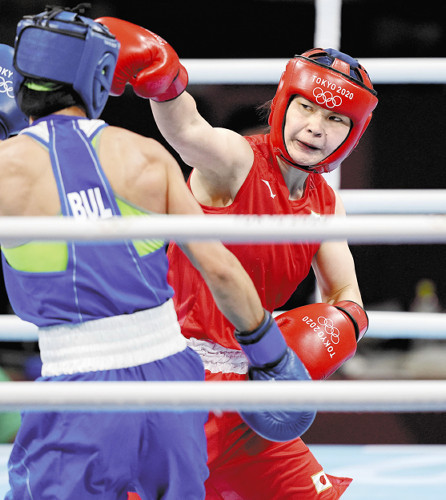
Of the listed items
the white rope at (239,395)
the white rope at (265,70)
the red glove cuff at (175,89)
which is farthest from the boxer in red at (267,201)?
the white rope at (239,395)

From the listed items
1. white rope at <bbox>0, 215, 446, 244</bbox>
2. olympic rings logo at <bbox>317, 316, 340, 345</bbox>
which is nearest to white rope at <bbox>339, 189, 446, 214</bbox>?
olympic rings logo at <bbox>317, 316, 340, 345</bbox>

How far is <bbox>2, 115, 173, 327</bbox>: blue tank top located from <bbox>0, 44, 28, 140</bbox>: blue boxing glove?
459 mm

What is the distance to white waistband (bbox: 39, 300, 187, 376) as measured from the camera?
1333 millimetres

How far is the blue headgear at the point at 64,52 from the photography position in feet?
4.42

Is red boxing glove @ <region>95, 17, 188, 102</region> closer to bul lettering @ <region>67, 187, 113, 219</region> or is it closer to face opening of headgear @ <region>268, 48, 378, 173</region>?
face opening of headgear @ <region>268, 48, 378, 173</region>

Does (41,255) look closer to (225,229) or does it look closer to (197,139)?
(225,229)

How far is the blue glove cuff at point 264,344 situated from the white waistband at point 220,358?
359mm

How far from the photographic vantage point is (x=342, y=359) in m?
1.79

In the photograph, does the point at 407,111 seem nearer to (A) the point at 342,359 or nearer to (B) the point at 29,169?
(A) the point at 342,359

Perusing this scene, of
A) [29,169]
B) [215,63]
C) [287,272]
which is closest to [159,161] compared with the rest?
[29,169]

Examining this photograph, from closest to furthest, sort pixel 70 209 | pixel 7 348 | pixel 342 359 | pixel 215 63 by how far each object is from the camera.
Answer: pixel 70 209 < pixel 342 359 < pixel 215 63 < pixel 7 348

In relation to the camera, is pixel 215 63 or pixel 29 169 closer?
pixel 29 169

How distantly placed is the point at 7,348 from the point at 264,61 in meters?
2.64

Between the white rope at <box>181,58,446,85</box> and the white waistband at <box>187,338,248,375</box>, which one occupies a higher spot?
the white rope at <box>181,58,446,85</box>
